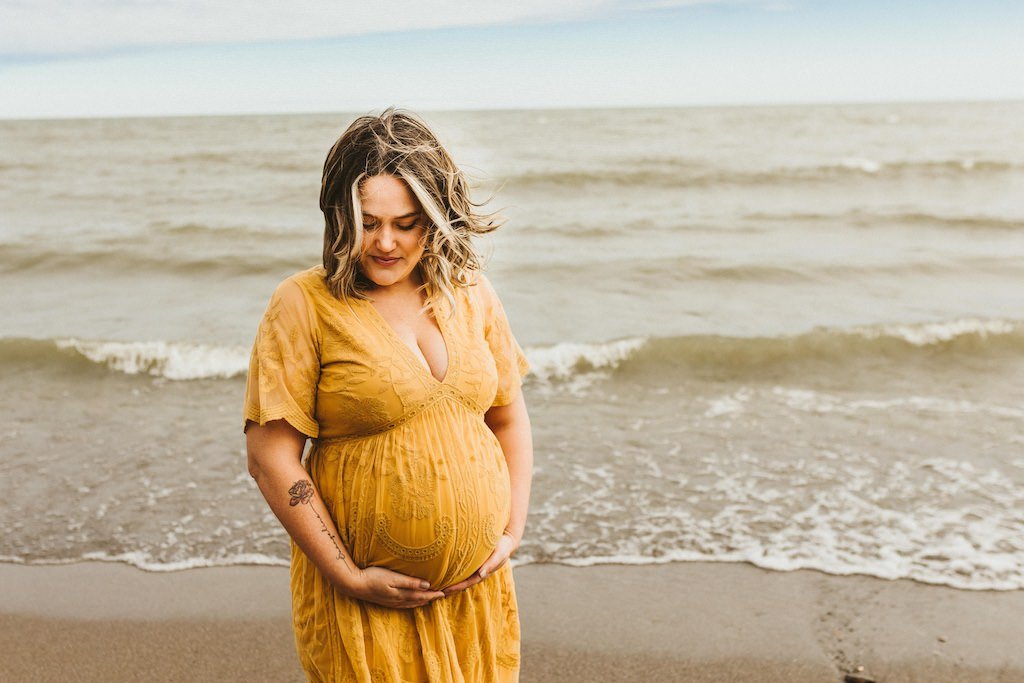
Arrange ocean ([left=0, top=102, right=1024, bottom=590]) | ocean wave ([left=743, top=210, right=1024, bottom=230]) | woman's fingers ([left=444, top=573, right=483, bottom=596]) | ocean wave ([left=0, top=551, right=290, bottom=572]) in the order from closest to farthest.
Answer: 1. woman's fingers ([left=444, top=573, right=483, bottom=596])
2. ocean wave ([left=0, top=551, right=290, bottom=572])
3. ocean ([left=0, top=102, right=1024, bottom=590])
4. ocean wave ([left=743, top=210, right=1024, bottom=230])

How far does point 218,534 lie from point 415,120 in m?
3.74

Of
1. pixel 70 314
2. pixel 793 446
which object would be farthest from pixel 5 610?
pixel 70 314

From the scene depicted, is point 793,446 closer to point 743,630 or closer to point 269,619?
point 743,630

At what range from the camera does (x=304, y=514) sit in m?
2.00

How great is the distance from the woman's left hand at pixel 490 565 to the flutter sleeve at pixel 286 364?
1.73 ft

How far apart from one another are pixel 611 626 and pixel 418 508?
93.8 inches

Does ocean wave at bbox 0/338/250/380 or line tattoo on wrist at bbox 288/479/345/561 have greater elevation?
line tattoo on wrist at bbox 288/479/345/561

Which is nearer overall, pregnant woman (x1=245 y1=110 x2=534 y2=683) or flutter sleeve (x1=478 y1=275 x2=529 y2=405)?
pregnant woman (x1=245 y1=110 x2=534 y2=683)

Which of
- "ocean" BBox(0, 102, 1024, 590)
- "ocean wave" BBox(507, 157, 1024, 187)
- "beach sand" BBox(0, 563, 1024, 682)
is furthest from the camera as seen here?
"ocean wave" BBox(507, 157, 1024, 187)

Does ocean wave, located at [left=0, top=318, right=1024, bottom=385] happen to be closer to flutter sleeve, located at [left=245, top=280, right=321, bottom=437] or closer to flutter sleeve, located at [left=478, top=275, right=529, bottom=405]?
flutter sleeve, located at [left=478, top=275, right=529, bottom=405]

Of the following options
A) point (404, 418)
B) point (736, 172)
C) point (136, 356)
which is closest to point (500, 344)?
point (404, 418)

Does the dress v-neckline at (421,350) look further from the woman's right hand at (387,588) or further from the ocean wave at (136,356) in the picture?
the ocean wave at (136,356)

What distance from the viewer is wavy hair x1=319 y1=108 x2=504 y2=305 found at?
6.33 feet

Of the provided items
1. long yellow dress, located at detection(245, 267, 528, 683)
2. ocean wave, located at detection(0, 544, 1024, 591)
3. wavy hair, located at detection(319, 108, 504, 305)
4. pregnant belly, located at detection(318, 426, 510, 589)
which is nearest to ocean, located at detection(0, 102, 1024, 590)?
ocean wave, located at detection(0, 544, 1024, 591)
